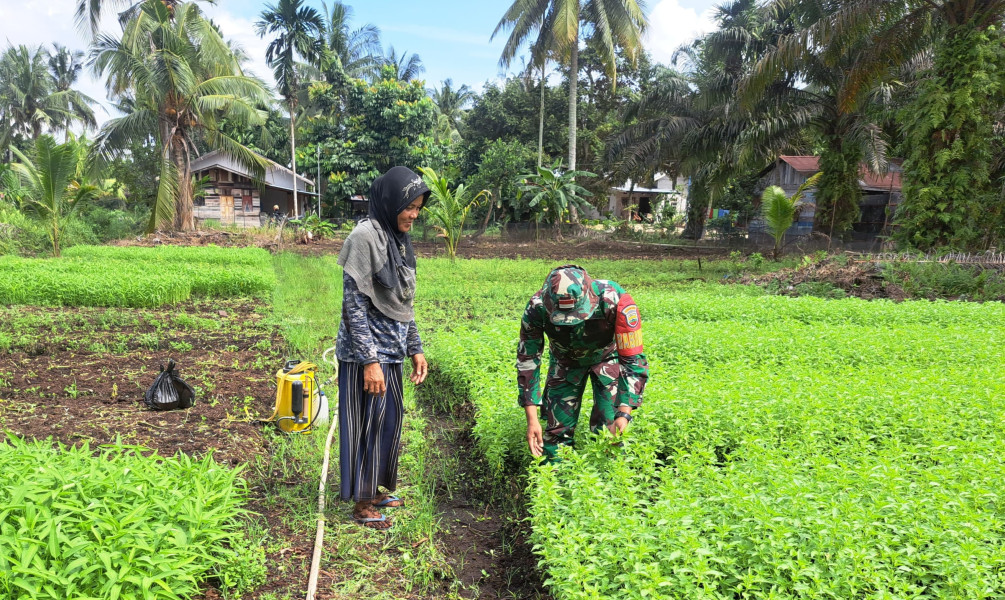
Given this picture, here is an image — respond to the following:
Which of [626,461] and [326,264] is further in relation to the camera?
[326,264]

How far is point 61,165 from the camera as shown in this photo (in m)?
14.0

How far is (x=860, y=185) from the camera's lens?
24.2 m

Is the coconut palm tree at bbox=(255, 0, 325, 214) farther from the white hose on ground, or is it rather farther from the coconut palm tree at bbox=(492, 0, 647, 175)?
the white hose on ground

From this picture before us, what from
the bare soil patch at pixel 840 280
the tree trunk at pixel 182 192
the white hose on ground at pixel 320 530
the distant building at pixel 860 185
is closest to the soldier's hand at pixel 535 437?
the white hose on ground at pixel 320 530

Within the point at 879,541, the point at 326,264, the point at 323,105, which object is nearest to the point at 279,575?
the point at 879,541

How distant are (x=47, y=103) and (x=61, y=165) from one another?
38509 millimetres

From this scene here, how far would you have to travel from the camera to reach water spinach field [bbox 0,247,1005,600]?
2244 mm

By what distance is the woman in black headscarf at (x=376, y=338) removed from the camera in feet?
10.4

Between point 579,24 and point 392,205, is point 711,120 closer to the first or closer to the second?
point 579,24

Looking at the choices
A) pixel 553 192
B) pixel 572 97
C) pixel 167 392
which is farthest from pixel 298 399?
pixel 572 97

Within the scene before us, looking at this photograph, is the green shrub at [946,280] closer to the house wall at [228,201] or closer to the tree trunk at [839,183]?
the tree trunk at [839,183]

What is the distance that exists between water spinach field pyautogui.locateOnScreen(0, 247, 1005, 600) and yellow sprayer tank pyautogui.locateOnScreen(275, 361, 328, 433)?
0.16 m

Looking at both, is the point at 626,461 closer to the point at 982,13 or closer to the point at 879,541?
the point at 879,541

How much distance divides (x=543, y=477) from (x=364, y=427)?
1.10 metres
